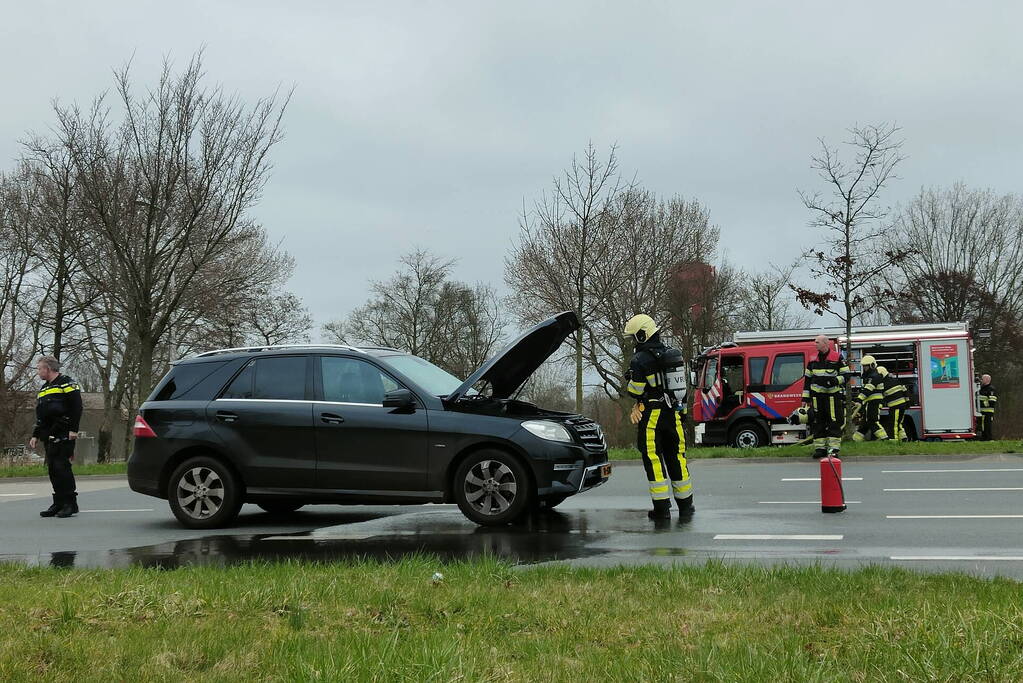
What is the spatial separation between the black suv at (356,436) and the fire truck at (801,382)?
1605cm

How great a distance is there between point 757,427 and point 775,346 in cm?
217

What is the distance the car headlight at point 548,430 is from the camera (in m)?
9.12

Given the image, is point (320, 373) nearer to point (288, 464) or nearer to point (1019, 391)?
point (288, 464)

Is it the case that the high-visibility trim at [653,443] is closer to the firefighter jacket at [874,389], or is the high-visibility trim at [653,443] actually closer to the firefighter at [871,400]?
the firefighter at [871,400]

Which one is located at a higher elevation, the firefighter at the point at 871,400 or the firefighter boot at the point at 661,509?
the firefighter at the point at 871,400

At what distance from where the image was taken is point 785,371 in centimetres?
2516

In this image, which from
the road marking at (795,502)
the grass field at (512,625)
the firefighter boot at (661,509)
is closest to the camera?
the grass field at (512,625)

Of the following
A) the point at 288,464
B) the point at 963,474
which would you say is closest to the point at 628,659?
the point at 288,464

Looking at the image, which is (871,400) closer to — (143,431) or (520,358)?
(520,358)

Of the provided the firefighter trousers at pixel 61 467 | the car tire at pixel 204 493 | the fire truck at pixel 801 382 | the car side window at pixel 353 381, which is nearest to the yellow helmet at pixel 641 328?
the car side window at pixel 353 381

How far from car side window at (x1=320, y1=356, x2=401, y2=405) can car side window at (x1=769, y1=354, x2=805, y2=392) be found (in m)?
17.3

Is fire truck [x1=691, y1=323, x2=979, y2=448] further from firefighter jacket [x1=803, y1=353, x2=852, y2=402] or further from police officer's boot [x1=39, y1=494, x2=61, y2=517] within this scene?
police officer's boot [x1=39, y1=494, x2=61, y2=517]

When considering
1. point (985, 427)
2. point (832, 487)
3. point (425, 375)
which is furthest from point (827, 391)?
point (985, 427)

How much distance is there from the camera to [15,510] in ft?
42.9
